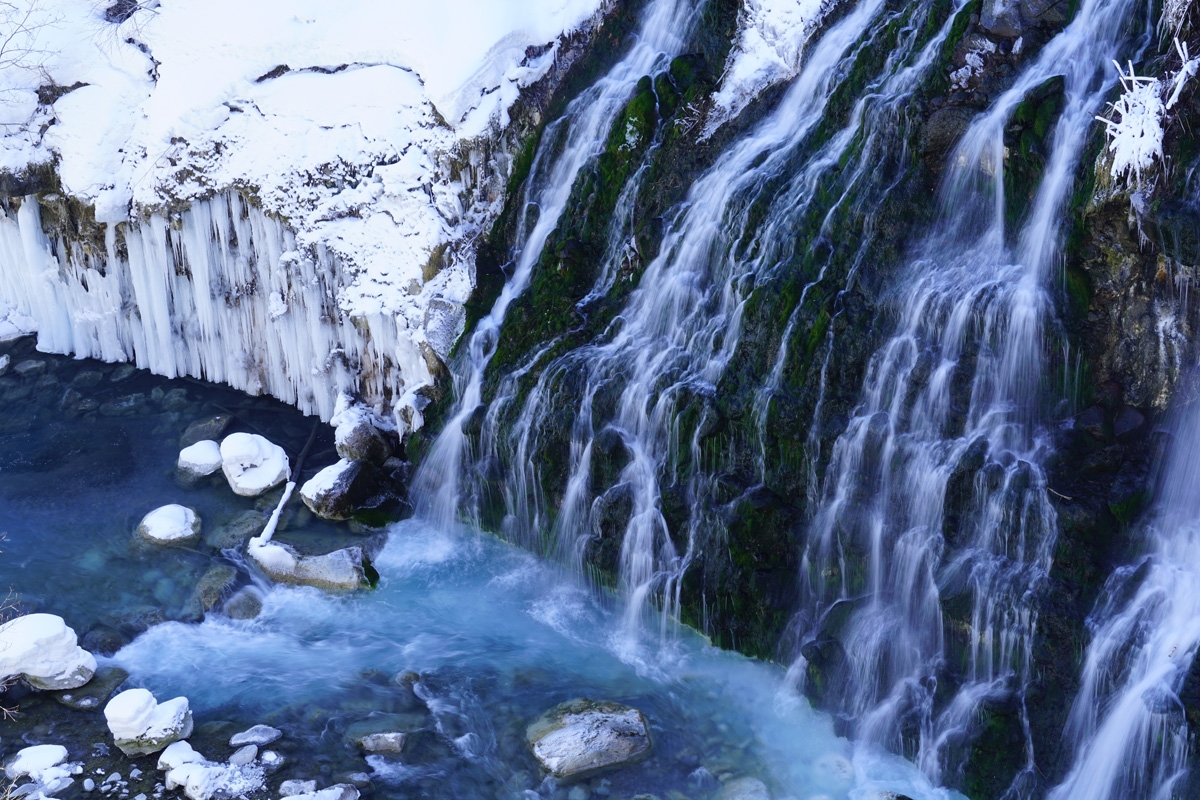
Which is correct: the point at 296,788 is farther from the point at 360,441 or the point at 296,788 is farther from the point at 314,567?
the point at 360,441

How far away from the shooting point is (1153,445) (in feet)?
23.8

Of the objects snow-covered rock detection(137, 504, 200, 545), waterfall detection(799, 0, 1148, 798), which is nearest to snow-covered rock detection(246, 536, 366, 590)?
snow-covered rock detection(137, 504, 200, 545)

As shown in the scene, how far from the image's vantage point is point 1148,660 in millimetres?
6699

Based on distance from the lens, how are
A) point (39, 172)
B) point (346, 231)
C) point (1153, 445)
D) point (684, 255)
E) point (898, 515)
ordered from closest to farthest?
point (1153, 445) < point (898, 515) < point (684, 255) < point (346, 231) < point (39, 172)

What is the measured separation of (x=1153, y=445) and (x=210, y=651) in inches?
291

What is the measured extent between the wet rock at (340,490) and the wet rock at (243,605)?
118 centimetres

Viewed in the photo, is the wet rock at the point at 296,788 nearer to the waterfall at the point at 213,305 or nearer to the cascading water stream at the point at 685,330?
the cascading water stream at the point at 685,330

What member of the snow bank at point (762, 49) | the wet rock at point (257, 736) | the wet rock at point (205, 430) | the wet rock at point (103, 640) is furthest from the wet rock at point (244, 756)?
the snow bank at point (762, 49)

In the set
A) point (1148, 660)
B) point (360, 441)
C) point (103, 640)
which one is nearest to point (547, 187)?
point (360, 441)

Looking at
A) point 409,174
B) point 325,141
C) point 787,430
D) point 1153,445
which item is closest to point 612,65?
point 409,174

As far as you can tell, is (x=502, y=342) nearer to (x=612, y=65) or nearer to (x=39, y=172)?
(x=612, y=65)

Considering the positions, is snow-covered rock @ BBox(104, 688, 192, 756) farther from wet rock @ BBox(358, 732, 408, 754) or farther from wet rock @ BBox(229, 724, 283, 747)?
wet rock @ BBox(358, 732, 408, 754)

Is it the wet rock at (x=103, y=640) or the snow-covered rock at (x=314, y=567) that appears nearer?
the wet rock at (x=103, y=640)

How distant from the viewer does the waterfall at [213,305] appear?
1178 cm
